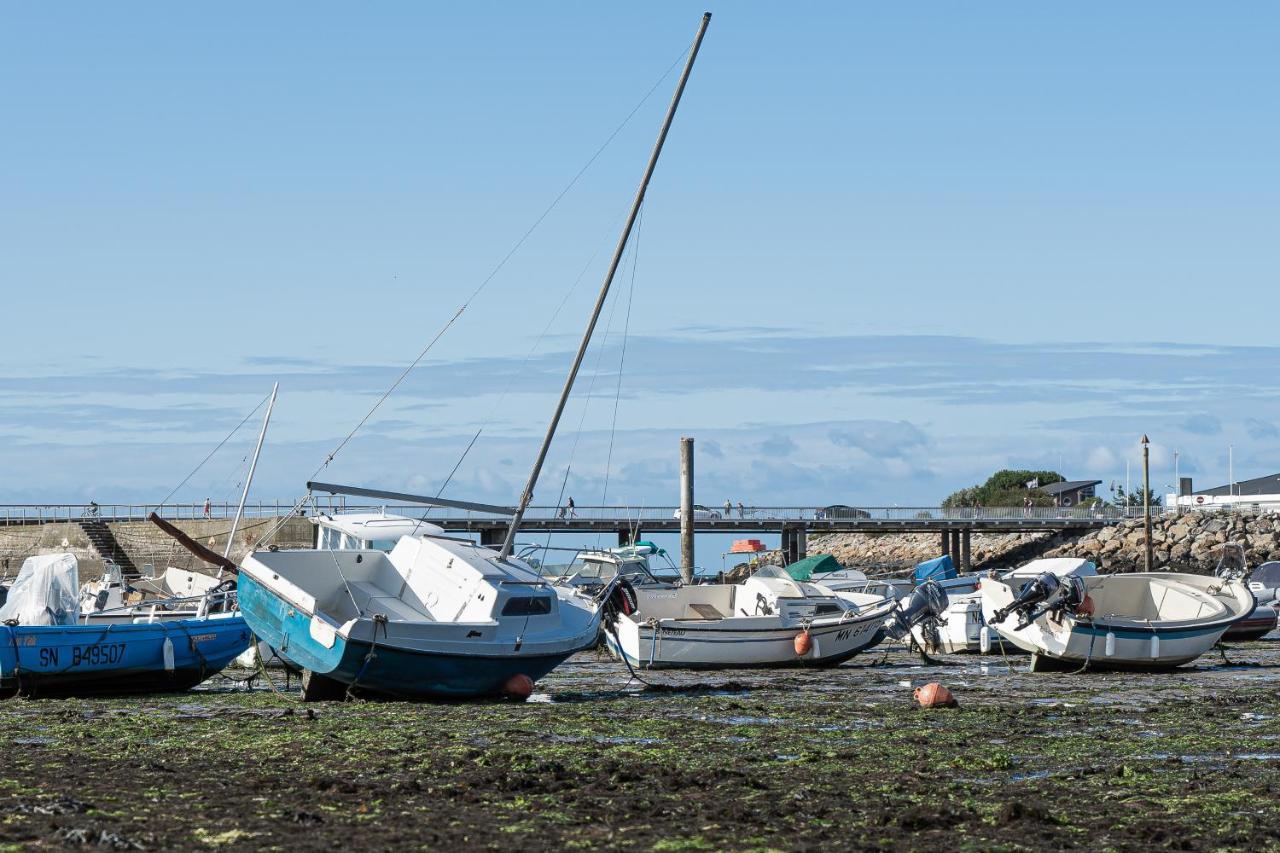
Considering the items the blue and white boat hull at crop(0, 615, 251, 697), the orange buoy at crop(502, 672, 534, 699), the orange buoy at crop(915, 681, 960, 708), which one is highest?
the blue and white boat hull at crop(0, 615, 251, 697)

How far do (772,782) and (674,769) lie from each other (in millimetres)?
1211

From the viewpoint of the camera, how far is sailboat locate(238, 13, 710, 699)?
2347 centimetres

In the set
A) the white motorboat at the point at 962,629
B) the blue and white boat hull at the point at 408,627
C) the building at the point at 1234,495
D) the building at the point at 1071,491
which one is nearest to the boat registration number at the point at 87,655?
the blue and white boat hull at the point at 408,627

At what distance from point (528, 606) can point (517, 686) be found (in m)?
1.26

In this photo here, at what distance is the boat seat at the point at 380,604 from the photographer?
86.4 ft

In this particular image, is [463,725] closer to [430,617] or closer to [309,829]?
[430,617]

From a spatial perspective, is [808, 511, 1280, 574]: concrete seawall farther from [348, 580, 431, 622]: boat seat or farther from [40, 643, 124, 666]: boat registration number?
[40, 643, 124, 666]: boat registration number

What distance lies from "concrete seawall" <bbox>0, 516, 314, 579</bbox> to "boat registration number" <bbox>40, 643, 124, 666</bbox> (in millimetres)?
48251

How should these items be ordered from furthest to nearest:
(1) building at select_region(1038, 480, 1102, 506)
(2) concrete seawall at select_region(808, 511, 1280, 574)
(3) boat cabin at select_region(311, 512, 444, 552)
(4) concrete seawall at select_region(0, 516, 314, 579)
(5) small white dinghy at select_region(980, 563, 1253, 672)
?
(1) building at select_region(1038, 480, 1102, 506) → (2) concrete seawall at select_region(808, 511, 1280, 574) → (4) concrete seawall at select_region(0, 516, 314, 579) → (5) small white dinghy at select_region(980, 563, 1253, 672) → (3) boat cabin at select_region(311, 512, 444, 552)

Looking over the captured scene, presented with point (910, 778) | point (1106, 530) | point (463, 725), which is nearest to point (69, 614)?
point (463, 725)

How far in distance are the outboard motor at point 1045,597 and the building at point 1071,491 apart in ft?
373

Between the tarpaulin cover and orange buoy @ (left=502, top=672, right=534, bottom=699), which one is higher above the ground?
the tarpaulin cover

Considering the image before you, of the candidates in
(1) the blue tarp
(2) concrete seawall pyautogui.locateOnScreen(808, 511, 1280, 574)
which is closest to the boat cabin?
(1) the blue tarp

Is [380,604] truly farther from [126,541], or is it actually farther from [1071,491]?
[1071,491]
